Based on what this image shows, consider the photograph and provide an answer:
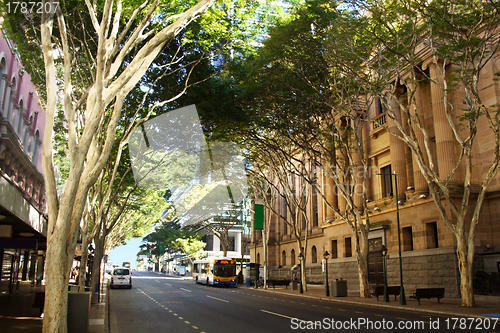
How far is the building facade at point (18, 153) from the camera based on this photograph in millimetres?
13971

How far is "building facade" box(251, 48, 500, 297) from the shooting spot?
883 inches

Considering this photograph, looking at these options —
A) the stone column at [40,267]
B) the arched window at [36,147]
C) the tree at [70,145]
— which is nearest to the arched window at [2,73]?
the arched window at [36,147]

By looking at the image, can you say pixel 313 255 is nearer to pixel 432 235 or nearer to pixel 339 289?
pixel 339 289

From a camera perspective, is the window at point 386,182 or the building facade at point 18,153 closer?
the building facade at point 18,153

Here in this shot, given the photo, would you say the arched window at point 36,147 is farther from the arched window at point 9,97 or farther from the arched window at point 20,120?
the arched window at point 9,97

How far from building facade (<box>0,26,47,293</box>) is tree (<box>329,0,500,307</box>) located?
14.7 metres

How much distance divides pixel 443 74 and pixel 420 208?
36.1 feet

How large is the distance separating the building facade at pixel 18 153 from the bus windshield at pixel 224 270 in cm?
1989

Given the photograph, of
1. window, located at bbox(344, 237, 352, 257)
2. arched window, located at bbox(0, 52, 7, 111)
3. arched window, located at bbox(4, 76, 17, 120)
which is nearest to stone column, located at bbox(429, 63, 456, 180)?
window, located at bbox(344, 237, 352, 257)

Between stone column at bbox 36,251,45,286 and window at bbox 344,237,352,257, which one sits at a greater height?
window at bbox 344,237,352,257

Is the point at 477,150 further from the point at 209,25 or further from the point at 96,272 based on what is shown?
the point at 96,272

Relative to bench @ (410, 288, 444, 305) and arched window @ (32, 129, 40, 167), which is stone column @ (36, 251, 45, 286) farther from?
bench @ (410, 288, 444, 305)

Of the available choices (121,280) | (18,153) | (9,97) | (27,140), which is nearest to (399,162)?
(18,153)

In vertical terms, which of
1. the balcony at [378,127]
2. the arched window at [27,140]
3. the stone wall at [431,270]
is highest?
the balcony at [378,127]
